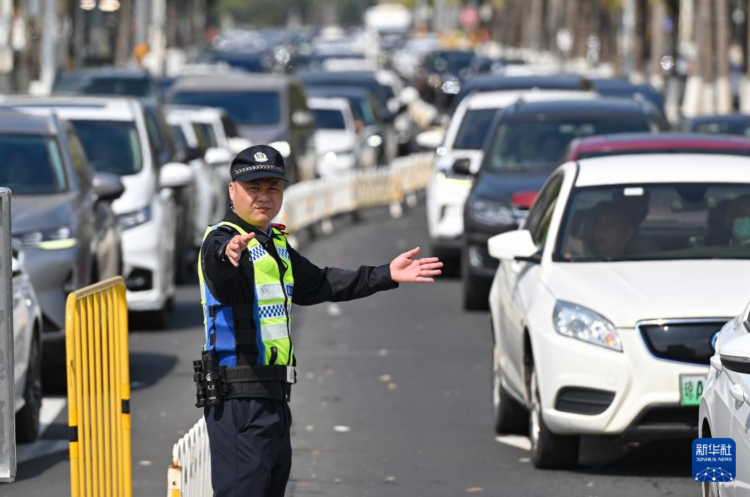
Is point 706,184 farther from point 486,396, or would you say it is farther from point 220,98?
point 220,98

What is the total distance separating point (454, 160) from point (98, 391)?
10919mm

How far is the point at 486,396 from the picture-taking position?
1228cm

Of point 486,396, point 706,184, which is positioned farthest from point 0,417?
point 486,396

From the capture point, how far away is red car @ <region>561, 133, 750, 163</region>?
12555mm

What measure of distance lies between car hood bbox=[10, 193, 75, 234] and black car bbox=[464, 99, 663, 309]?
4.18 m

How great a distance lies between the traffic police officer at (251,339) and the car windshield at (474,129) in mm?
13331

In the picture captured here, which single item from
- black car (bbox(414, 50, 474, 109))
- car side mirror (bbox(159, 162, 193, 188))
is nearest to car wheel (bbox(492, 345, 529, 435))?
car side mirror (bbox(159, 162, 193, 188))

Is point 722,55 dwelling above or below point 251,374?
below

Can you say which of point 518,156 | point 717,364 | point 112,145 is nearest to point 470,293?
point 518,156

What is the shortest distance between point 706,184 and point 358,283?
434 centimetres

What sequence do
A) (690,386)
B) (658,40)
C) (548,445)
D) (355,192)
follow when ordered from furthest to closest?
(658,40), (355,192), (548,445), (690,386)

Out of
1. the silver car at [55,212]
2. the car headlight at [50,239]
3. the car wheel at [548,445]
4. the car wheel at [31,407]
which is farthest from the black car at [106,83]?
the car wheel at [548,445]

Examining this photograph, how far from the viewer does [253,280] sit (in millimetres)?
6316

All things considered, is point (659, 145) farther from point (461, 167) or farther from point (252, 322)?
point (252, 322)
